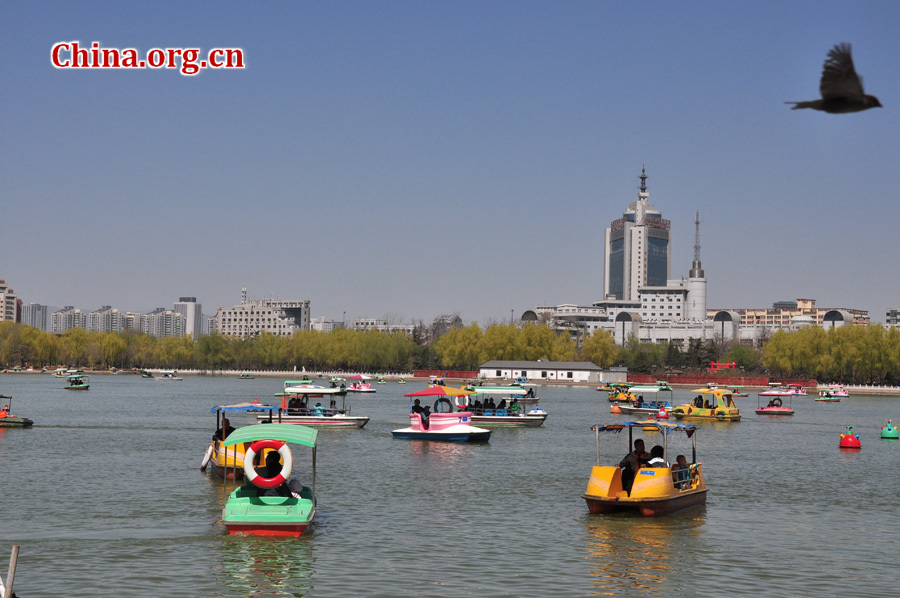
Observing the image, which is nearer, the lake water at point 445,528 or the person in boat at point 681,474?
the lake water at point 445,528

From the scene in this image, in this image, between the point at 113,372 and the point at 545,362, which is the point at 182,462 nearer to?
the point at 545,362

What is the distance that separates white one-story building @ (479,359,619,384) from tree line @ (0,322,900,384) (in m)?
9.21

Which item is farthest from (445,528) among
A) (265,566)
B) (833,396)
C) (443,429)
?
(833,396)

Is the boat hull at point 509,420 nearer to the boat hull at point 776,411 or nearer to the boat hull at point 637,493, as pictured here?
the boat hull at point 776,411

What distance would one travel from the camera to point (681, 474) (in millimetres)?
26703

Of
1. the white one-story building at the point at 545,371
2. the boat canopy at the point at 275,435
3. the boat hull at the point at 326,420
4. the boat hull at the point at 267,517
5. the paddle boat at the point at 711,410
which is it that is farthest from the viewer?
the white one-story building at the point at 545,371

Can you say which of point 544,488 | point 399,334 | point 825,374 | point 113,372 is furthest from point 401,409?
point 113,372

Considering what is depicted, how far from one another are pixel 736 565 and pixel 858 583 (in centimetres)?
241

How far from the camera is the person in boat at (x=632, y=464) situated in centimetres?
2545

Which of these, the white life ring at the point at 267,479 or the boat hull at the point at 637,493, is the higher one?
the white life ring at the point at 267,479

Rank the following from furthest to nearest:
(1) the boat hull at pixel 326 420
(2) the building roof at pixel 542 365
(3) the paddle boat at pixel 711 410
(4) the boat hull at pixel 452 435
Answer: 1. (2) the building roof at pixel 542 365
2. (3) the paddle boat at pixel 711 410
3. (1) the boat hull at pixel 326 420
4. (4) the boat hull at pixel 452 435

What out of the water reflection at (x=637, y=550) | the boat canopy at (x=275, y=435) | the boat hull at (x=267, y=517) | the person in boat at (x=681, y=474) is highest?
the boat canopy at (x=275, y=435)

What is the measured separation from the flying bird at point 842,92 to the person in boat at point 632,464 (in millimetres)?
18826

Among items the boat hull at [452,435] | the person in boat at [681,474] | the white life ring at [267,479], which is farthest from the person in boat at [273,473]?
the boat hull at [452,435]
